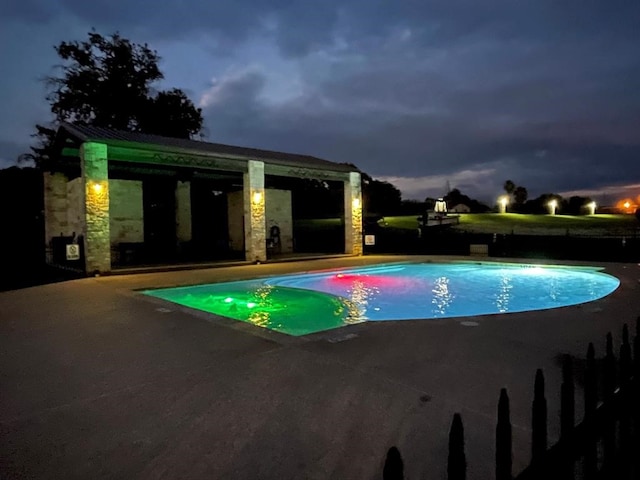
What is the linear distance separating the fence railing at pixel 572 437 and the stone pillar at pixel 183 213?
1722 cm

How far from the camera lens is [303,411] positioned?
261 cm

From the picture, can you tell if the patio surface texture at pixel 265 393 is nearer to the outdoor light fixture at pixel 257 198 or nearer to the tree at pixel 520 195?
the outdoor light fixture at pixel 257 198

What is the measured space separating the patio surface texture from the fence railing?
46cm

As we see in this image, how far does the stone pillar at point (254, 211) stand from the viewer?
14.3 meters

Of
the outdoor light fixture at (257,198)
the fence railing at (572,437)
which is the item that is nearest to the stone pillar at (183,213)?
the outdoor light fixture at (257,198)

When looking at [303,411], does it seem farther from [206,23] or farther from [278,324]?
[206,23]

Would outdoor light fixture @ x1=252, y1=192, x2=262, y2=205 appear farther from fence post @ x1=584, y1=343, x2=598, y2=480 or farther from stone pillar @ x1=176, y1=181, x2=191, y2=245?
fence post @ x1=584, y1=343, x2=598, y2=480

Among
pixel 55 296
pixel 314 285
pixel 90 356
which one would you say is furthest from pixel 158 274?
pixel 90 356

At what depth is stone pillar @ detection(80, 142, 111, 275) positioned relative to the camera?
10.6 m

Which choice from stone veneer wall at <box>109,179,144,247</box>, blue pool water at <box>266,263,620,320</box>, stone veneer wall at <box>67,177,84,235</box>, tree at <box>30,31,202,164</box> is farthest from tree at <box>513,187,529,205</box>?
stone veneer wall at <box>67,177,84,235</box>

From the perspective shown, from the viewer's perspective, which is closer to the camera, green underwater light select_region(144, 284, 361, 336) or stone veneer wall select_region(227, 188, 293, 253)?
green underwater light select_region(144, 284, 361, 336)

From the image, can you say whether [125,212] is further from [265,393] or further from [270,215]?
[265,393]

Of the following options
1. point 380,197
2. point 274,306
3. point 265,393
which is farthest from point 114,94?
point 380,197

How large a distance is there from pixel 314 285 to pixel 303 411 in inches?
344
